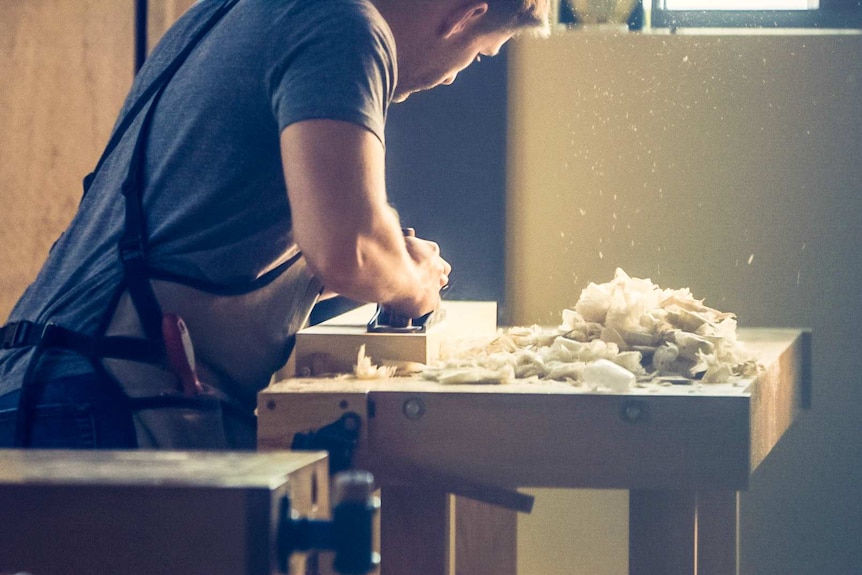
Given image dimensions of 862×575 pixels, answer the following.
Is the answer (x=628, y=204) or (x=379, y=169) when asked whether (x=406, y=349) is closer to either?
(x=379, y=169)

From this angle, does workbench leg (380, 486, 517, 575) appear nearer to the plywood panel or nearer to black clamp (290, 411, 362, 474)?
black clamp (290, 411, 362, 474)

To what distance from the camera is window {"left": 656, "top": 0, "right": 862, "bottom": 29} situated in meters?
2.35

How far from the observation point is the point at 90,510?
0.51 meters

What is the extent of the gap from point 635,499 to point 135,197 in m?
0.63

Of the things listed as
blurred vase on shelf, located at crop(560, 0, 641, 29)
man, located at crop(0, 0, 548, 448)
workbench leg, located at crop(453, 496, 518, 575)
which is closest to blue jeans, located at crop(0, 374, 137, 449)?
man, located at crop(0, 0, 548, 448)

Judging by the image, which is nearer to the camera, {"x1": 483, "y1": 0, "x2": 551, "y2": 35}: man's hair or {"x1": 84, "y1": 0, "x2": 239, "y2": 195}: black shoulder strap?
{"x1": 84, "y1": 0, "x2": 239, "y2": 195}: black shoulder strap

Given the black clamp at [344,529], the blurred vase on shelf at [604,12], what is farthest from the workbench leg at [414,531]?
the blurred vase on shelf at [604,12]

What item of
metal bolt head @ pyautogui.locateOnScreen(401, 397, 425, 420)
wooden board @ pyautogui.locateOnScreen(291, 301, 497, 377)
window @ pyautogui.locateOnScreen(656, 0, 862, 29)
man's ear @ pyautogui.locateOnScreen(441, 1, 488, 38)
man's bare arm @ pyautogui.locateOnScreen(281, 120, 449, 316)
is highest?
window @ pyautogui.locateOnScreen(656, 0, 862, 29)

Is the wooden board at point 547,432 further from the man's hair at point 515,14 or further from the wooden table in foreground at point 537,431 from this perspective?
the man's hair at point 515,14

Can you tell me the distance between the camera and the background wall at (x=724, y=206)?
232 cm

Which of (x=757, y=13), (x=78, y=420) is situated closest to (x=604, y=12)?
(x=757, y=13)

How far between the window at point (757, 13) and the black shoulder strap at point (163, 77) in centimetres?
142

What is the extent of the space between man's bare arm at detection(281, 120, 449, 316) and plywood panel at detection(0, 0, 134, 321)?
1.33 meters

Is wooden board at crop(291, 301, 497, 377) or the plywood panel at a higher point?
the plywood panel
